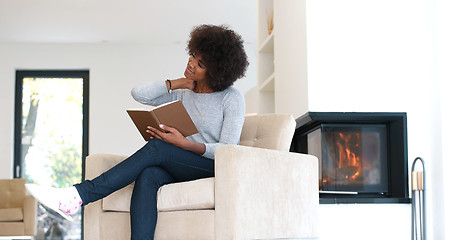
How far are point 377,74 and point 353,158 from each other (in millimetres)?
514

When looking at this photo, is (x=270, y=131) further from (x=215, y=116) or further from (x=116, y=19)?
(x=116, y=19)

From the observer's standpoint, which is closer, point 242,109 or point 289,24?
point 242,109

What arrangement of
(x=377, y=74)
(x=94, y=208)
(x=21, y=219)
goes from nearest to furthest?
(x=94, y=208) < (x=377, y=74) < (x=21, y=219)

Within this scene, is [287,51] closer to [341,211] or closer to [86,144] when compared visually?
[341,211]

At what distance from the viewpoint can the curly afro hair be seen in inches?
129

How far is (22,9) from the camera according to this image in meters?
7.50

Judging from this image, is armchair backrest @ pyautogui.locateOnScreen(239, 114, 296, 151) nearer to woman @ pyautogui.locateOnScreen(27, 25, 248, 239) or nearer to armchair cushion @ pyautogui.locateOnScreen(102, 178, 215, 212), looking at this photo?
woman @ pyautogui.locateOnScreen(27, 25, 248, 239)

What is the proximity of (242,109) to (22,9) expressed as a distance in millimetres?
4984

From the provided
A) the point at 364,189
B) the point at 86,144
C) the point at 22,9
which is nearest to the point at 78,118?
the point at 86,144

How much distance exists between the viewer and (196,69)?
131 inches

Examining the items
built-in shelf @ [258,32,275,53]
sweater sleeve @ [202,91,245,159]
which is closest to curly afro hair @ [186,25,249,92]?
sweater sleeve @ [202,91,245,159]

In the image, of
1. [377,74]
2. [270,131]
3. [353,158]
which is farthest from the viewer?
[353,158]

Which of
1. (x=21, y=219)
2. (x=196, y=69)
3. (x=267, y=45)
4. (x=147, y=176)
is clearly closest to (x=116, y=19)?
(x=21, y=219)

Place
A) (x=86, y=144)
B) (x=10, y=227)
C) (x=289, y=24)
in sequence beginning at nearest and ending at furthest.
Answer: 1. (x=289, y=24)
2. (x=10, y=227)
3. (x=86, y=144)
